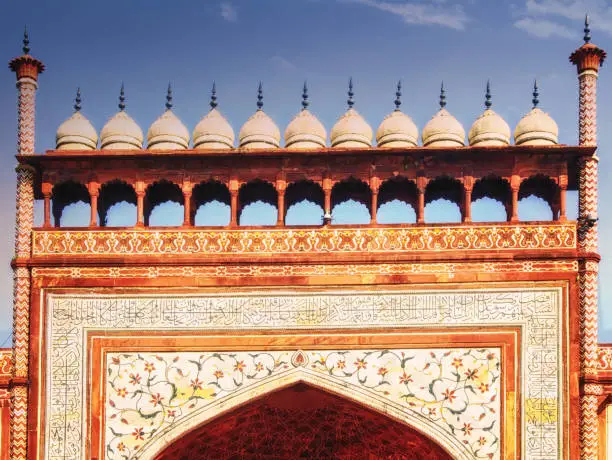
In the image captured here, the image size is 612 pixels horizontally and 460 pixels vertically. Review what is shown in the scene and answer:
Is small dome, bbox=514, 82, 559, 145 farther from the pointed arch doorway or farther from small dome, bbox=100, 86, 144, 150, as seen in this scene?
small dome, bbox=100, 86, 144, 150

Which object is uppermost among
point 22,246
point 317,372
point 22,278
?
point 22,246

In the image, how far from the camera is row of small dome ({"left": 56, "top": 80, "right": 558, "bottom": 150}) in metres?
13.1

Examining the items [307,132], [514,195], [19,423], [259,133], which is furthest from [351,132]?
[19,423]

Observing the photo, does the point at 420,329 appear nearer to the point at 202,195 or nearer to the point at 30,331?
the point at 202,195

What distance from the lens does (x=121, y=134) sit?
13.3 m

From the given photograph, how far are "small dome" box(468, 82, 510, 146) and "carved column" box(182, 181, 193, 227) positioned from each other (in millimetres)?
2991

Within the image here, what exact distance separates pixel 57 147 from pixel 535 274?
5178 millimetres

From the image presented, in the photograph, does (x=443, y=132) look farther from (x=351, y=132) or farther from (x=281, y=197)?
(x=281, y=197)

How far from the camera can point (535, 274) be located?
12.6m

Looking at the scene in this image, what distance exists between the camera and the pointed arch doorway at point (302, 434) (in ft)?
41.6

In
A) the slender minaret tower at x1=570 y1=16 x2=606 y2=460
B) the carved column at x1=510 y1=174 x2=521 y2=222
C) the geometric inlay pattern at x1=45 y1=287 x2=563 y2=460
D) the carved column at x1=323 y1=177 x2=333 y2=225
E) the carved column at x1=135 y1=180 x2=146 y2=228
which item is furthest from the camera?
the carved column at x1=135 y1=180 x2=146 y2=228

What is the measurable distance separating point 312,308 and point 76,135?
10.3 feet

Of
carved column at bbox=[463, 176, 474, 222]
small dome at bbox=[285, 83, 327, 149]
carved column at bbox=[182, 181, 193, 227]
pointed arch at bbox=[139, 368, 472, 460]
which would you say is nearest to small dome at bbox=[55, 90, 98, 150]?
carved column at bbox=[182, 181, 193, 227]

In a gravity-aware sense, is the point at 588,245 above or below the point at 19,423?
above
